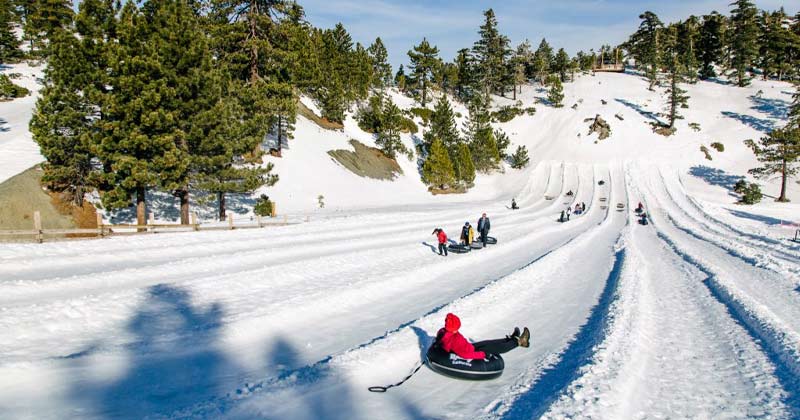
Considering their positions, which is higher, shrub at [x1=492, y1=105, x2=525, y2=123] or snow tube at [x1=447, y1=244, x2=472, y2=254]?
shrub at [x1=492, y1=105, x2=525, y2=123]

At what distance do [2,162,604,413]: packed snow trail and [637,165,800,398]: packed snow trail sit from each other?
740 centimetres

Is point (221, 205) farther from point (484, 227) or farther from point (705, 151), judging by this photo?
point (705, 151)

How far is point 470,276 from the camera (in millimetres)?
Answer: 16719

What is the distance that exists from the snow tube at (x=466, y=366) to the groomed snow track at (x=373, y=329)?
23cm

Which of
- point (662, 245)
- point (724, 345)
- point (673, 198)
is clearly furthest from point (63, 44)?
point (673, 198)

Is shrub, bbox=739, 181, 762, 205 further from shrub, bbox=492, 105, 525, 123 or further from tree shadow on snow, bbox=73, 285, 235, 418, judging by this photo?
tree shadow on snow, bbox=73, 285, 235, 418

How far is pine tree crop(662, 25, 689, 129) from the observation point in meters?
73.4

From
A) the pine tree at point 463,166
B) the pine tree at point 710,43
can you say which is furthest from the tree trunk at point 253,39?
the pine tree at point 710,43

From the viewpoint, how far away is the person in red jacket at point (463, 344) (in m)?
7.90

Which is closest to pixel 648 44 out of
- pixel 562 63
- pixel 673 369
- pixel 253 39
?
pixel 562 63

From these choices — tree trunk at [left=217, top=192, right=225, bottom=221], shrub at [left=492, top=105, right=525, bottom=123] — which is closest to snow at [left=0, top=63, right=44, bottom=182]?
tree trunk at [left=217, top=192, right=225, bottom=221]

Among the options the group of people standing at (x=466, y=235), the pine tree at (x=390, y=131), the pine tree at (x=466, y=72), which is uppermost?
the pine tree at (x=466, y=72)

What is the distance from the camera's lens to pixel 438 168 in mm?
53938

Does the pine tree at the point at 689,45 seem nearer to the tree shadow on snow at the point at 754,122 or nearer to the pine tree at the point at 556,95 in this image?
the tree shadow on snow at the point at 754,122
